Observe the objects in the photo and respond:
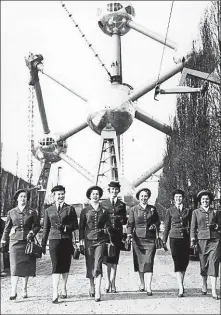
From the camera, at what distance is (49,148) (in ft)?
125

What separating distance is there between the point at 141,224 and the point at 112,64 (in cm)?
2842

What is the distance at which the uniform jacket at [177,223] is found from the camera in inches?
296

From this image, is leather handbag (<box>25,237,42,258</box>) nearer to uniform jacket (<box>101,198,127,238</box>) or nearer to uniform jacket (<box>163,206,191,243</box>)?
uniform jacket (<box>101,198,127,238</box>)

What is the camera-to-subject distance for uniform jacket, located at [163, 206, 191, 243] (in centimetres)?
752

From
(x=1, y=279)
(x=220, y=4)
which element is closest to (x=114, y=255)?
(x=1, y=279)

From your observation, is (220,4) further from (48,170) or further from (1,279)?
(48,170)

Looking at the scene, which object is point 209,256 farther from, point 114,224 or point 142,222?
point 114,224

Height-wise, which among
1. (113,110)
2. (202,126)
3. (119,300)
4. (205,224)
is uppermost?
(113,110)

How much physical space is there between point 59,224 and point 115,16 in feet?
94.6

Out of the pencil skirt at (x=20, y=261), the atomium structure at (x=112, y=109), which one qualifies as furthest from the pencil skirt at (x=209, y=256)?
the atomium structure at (x=112, y=109)

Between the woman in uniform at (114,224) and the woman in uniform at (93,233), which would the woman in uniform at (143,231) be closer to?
the woman in uniform at (114,224)

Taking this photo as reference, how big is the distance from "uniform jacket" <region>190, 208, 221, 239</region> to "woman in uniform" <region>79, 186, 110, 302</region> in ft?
4.65

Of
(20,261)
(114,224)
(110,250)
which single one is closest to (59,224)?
(20,261)

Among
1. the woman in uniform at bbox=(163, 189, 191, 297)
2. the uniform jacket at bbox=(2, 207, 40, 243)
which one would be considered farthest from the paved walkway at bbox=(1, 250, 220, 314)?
the uniform jacket at bbox=(2, 207, 40, 243)
